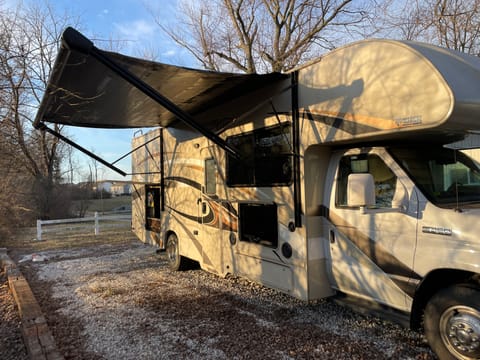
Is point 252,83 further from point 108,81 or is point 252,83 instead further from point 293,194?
point 108,81

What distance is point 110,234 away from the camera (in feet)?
47.4

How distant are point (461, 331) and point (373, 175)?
1684 millimetres

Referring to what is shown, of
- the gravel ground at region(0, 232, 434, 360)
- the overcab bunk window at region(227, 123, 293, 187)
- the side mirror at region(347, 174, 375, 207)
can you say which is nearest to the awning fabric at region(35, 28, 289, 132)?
the overcab bunk window at region(227, 123, 293, 187)

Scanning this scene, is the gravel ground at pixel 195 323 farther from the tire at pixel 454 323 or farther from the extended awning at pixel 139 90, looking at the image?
the extended awning at pixel 139 90

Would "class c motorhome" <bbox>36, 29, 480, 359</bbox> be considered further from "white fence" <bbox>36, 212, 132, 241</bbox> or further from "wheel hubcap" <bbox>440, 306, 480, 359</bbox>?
"white fence" <bbox>36, 212, 132, 241</bbox>

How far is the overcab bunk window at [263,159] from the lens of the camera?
16.4 ft

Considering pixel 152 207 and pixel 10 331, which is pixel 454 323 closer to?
pixel 10 331

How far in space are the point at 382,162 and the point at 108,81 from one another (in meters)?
3.81

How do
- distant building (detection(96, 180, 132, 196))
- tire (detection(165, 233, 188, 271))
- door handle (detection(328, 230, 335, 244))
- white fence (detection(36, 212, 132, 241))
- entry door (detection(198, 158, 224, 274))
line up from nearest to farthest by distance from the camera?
door handle (detection(328, 230, 335, 244)), entry door (detection(198, 158, 224, 274)), tire (detection(165, 233, 188, 271)), distant building (detection(96, 180, 132, 196)), white fence (detection(36, 212, 132, 241))

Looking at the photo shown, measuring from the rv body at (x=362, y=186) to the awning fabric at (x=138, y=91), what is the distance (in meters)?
0.35

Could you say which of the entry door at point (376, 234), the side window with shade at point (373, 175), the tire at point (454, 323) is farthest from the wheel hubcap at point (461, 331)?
the side window with shade at point (373, 175)

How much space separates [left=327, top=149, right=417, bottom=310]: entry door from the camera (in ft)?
12.3

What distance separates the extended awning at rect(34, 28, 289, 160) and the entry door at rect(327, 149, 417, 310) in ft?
5.35

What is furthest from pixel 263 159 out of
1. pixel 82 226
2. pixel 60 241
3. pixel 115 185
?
pixel 82 226
